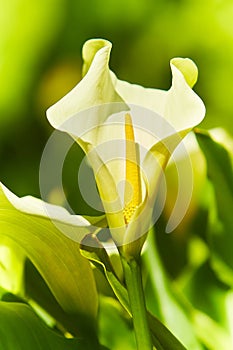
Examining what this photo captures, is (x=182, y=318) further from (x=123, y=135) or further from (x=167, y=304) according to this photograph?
(x=123, y=135)

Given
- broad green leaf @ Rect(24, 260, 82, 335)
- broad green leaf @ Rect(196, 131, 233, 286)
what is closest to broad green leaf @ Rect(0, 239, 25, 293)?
broad green leaf @ Rect(24, 260, 82, 335)

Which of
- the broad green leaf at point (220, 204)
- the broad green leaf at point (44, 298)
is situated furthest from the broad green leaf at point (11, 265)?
the broad green leaf at point (220, 204)

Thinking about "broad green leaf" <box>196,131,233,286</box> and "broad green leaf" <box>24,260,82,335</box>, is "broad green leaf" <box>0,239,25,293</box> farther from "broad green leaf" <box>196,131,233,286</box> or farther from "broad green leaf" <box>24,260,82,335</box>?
"broad green leaf" <box>196,131,233,286</box>

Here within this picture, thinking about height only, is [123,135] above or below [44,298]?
Result: above

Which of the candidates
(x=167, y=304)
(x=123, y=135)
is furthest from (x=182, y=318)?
(x=123, y=135)

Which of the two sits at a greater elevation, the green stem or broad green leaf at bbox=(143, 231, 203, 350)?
the green stem

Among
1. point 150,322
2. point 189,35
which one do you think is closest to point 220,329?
point 150,322
